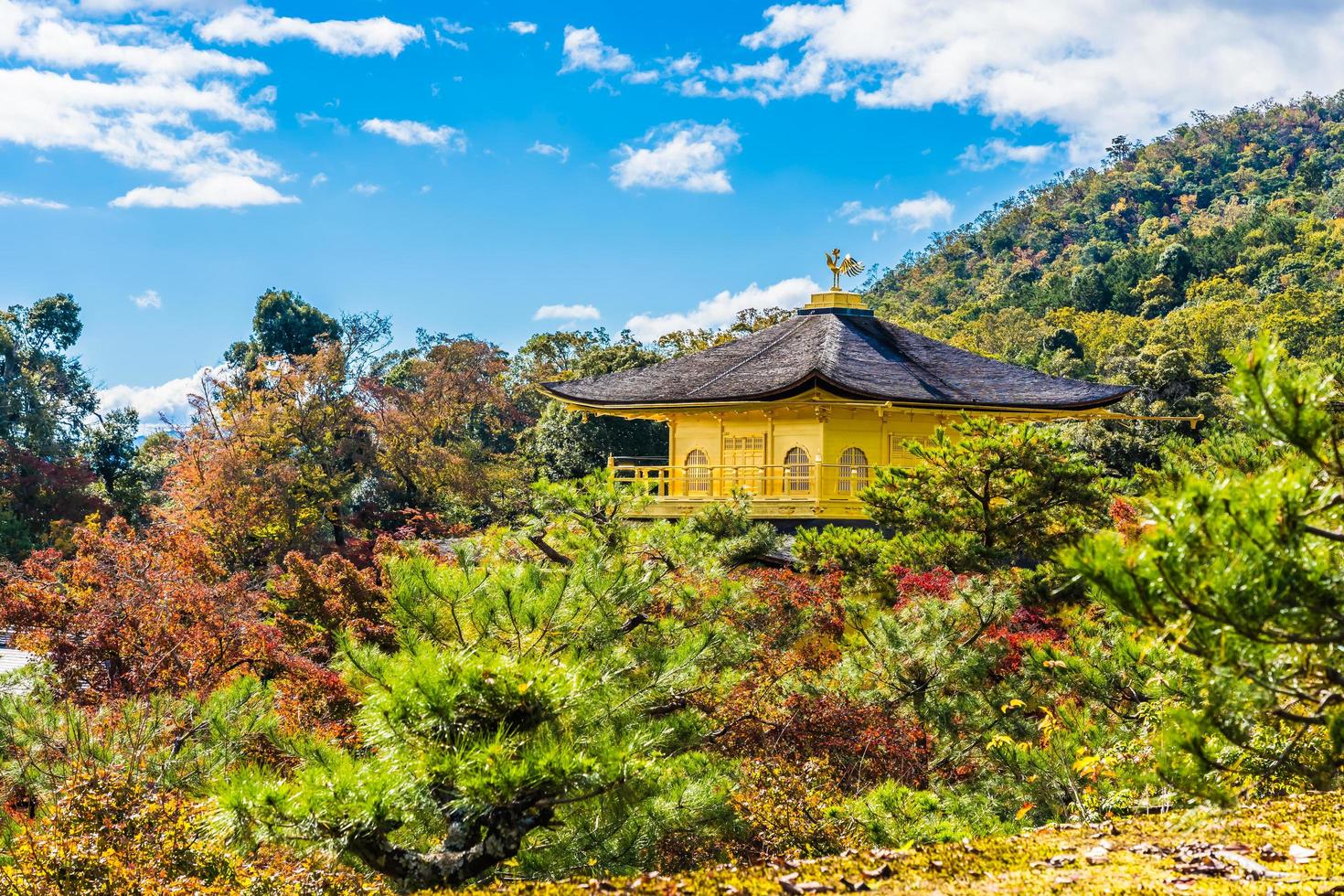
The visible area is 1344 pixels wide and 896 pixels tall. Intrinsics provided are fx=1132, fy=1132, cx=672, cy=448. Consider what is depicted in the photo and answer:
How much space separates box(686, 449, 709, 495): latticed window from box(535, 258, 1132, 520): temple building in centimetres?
3

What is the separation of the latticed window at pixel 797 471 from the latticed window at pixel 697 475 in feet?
5.70

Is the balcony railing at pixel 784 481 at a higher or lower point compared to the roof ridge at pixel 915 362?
lower

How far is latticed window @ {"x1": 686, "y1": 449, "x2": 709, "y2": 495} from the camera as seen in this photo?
19969 millimetres

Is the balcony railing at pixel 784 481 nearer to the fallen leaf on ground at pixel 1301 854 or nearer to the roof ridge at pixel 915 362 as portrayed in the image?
the roof ridge at pixel 915 362

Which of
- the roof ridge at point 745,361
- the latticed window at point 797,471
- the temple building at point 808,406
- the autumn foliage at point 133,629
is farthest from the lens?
the roof ridge at point 745,361

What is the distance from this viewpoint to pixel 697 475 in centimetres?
2002

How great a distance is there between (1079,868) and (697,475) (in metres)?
15.7

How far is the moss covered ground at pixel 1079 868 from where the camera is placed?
13.5 ft

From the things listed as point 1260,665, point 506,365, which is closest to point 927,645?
point 1260,665

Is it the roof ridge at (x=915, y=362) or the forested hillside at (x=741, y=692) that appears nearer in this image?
the forested hillside at (x=741, y=692)

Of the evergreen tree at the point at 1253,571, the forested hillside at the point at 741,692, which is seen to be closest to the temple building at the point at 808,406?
the forested hillside at the point at 741,692

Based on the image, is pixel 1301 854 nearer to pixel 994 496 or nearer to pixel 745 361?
pixel 994 496

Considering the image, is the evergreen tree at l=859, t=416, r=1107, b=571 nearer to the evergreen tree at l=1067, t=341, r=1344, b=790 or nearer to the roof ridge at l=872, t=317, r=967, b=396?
the roof ridge at l=872, t=317, r=967, b=396

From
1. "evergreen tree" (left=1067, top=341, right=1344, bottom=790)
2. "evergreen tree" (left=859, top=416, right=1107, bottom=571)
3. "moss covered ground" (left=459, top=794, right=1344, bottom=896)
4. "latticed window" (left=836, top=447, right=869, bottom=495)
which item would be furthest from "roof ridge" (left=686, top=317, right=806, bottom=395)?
"evergreen tree" (left=1067, top=341, right=1344, bottom=790)
